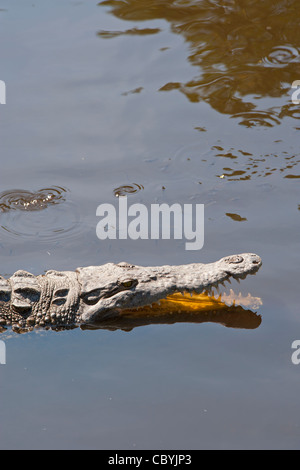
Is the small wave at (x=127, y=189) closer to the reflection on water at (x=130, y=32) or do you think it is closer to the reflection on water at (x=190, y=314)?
the reflection on water at (x=190, y=314)

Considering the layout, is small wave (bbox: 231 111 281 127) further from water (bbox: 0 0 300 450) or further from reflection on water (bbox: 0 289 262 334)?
reflection on water (bbox: 0 289 262 334)

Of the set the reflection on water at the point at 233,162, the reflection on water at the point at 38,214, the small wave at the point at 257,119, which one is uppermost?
the small wave at the point at 257,119

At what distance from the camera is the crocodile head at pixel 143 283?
678 cm

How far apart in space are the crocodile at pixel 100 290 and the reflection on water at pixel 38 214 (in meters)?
1.18

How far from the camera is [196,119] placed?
975 centimetres

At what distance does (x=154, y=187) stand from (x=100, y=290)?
2.22m

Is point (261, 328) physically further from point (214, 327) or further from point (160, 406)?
point (160, 406)

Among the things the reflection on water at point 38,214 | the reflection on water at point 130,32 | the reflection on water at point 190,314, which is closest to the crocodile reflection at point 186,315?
the reflection on water at point 190,314

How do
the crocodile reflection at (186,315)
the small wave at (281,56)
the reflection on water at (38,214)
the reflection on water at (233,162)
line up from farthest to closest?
the small wave at (281,56) < the reflection on water at (233,162) < the reflection on water at (38,214) < the crocodile reflection at (186,315)

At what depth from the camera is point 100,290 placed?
269 inches

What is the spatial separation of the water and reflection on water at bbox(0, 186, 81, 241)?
22 mm

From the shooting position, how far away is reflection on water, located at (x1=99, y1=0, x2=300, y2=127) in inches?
394

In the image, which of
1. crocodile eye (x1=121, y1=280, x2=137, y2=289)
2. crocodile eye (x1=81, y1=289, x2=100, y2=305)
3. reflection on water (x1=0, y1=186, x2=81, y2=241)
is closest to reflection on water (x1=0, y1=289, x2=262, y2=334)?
crocodile eye (x1=81, y1=289, x2=100, y2=305)

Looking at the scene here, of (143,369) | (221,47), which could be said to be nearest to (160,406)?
(143,369)
